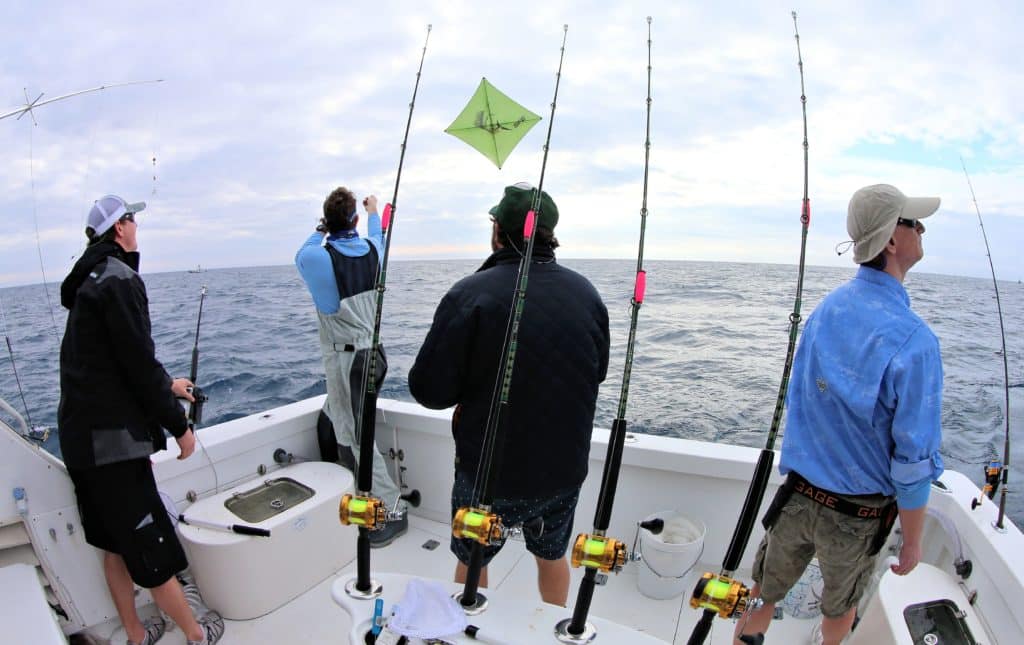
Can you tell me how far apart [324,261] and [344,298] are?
7.0 inches

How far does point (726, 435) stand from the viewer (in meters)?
4.54

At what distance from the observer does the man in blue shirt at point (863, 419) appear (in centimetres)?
117

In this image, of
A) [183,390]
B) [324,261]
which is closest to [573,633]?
[183,390]

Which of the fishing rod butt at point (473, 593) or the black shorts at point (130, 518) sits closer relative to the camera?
the fishing rod butt at point (473, 593)

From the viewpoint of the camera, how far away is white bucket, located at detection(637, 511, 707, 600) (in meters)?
2.13

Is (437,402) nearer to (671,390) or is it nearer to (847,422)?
(847,422)

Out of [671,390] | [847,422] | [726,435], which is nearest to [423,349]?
[847,422]

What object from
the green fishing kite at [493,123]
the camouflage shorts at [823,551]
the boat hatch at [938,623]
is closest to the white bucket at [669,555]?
the camouflage shorts at [823,551]

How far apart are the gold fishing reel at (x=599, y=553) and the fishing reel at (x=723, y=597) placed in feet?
0.51

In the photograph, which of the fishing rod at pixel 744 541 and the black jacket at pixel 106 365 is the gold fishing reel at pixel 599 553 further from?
the black jacket at pixel 106 365

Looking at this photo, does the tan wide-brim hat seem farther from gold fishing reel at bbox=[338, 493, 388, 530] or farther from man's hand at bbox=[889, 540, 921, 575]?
gold fishing reel at bbox=[338, 493, 388, 530]

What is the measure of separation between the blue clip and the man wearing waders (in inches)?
46.0

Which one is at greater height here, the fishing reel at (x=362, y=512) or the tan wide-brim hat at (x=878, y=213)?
the tan wide-brim hat at (x=878, y=213)

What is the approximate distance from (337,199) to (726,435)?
372 centimetres
